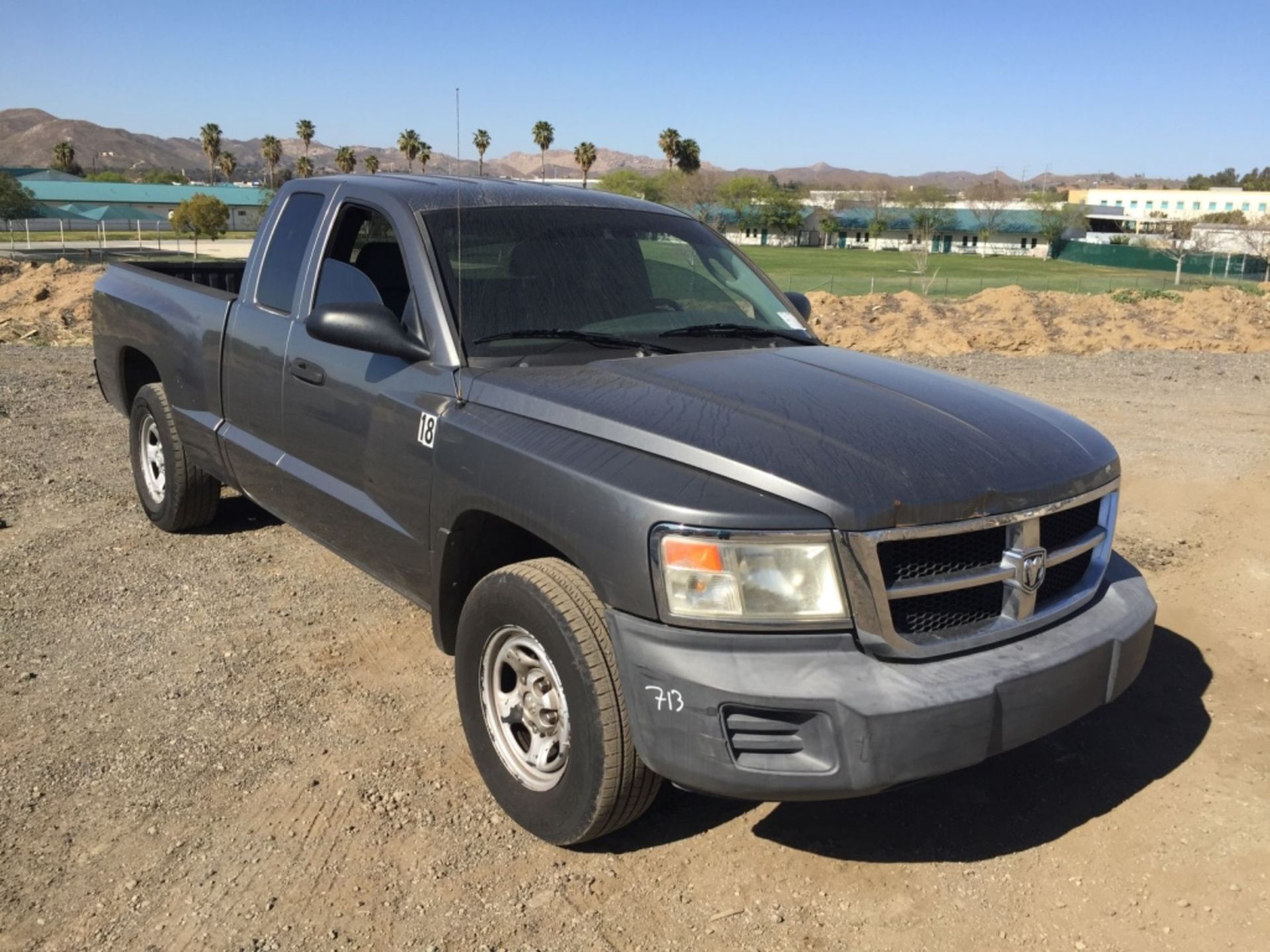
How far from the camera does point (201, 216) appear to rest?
79438 mm

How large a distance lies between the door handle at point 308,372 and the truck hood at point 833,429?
36.5 inches

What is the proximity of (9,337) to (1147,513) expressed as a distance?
14684 millimetres

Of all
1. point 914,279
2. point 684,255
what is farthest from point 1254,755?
point 914,279

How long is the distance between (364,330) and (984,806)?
8.24 feet

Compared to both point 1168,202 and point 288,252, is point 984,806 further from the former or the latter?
point 1168,202

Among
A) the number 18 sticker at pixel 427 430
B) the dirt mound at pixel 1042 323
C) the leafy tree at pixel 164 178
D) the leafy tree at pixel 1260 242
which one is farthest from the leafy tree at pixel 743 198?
the number 18 sticker at pixel 427 430

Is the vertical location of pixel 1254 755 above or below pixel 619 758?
below

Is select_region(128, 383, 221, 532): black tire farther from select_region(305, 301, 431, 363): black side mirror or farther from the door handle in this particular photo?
select_region(305, 301, 431, 363): black side mirror

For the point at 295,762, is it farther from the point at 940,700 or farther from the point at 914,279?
the point at 914,279

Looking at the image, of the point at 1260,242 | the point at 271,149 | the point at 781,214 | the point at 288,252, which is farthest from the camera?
the point at 781,214

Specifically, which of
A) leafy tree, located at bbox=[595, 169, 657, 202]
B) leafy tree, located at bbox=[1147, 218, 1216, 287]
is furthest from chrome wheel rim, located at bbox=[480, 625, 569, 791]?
leafy tree, located at bbox=[595, 169, 657, 202]

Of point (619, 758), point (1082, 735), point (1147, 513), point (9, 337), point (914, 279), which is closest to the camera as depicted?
point (619, 758)

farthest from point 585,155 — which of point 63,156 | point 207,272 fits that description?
point 207,272

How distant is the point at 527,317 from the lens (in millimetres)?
3748
